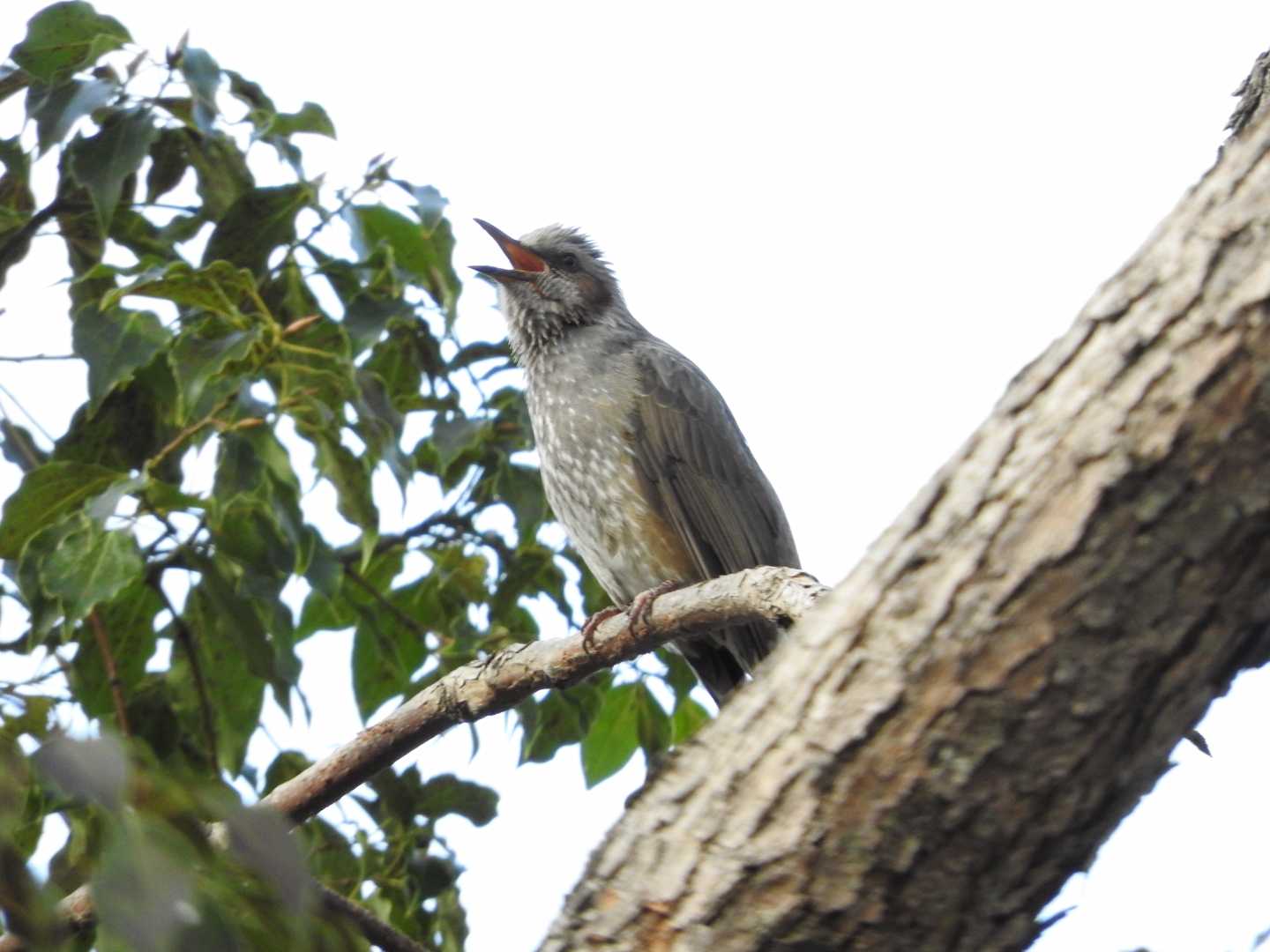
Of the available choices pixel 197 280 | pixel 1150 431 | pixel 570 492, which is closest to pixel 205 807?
pixel 1150 431

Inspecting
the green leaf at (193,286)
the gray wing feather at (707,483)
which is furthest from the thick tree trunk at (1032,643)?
the gray wing feather at (707,483)

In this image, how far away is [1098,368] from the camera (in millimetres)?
1647

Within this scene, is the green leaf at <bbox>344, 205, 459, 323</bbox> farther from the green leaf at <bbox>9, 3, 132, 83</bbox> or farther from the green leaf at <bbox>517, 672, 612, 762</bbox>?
the green leaf at <bbox>517, 672, 612, 762</bbox>

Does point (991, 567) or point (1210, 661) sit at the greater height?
point (991, 567)

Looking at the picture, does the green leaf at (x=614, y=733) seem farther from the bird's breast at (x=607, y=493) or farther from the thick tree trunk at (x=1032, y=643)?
the thick tree trunk at (x=1032, y=643)

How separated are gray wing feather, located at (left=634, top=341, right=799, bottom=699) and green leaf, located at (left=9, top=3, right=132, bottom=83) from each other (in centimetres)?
183

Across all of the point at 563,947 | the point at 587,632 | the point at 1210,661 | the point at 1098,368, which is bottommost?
the point at 1210,661

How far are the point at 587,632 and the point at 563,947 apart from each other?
163 cm

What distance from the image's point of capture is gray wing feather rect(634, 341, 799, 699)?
14.8ft

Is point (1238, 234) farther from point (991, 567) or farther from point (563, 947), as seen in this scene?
point (563, 947)

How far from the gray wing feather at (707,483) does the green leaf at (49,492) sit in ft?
5.88

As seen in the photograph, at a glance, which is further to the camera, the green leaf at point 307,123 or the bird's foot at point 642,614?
the green leaf at point 307,123

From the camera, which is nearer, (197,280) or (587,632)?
(197,280)

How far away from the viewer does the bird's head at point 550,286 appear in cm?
525
